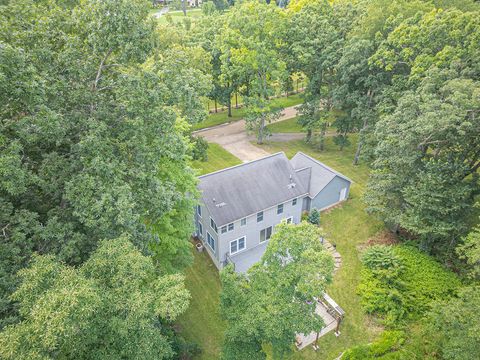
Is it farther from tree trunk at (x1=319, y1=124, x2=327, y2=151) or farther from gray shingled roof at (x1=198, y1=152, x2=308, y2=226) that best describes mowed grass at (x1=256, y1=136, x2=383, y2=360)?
gray shingled roof at (x1=198, y1=152, x2=308, y2=226)

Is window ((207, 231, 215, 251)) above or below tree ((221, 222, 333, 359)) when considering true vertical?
below

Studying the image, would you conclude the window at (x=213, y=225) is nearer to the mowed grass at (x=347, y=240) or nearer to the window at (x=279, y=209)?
the window at (x=279, y=209)

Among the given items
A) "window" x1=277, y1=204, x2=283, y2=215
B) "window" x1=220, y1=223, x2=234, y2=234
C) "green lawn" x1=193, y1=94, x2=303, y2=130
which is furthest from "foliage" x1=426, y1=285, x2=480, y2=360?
"green lawn" x1=193, y1=94, x2=303, y2=130

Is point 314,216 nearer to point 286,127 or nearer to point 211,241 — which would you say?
point 211,241

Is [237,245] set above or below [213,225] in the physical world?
below

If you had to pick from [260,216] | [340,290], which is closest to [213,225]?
[260,216]

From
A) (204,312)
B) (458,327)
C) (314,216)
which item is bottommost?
(204,312)
